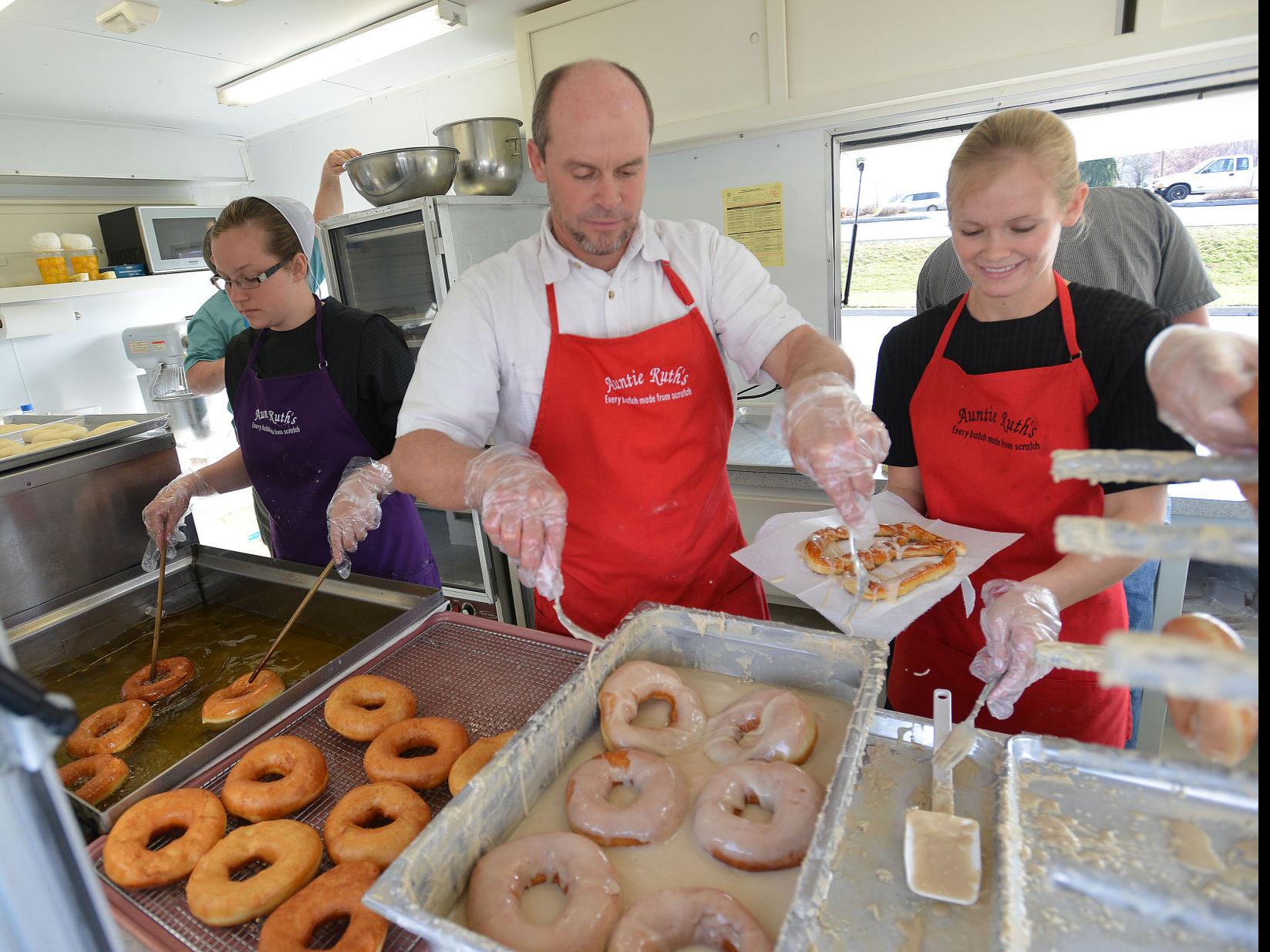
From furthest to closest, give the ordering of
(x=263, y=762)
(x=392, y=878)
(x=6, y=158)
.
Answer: (x=6, y=158)
(x=263, y=762)
(x=392, y=878)

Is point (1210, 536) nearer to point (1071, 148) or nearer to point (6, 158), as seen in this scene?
point (1071, 148)

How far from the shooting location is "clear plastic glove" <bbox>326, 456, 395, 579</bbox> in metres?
1.78

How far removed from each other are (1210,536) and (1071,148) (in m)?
1.53

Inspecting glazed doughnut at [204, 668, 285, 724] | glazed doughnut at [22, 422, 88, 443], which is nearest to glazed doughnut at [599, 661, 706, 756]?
glazed doughnut at [204, 668, 285, 724]

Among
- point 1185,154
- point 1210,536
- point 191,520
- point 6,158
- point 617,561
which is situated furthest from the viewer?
point 6,158

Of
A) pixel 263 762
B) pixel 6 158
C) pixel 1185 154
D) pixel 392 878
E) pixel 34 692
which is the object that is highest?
pixel 6 158

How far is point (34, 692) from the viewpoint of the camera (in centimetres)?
39

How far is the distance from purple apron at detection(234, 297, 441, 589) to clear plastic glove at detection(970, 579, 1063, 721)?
162 centimetres

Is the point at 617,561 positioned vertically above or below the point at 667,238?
below

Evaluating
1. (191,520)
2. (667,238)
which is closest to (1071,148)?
(667,238)

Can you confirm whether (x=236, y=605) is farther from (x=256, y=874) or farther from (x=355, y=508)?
(x=256, y=874)

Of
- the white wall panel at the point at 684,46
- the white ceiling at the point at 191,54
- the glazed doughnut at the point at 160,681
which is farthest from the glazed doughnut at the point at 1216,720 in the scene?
the white ceiling at the point at 191,54

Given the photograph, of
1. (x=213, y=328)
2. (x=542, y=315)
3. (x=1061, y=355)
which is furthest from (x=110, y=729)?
(x=213, y=328)

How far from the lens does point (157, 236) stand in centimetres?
506
